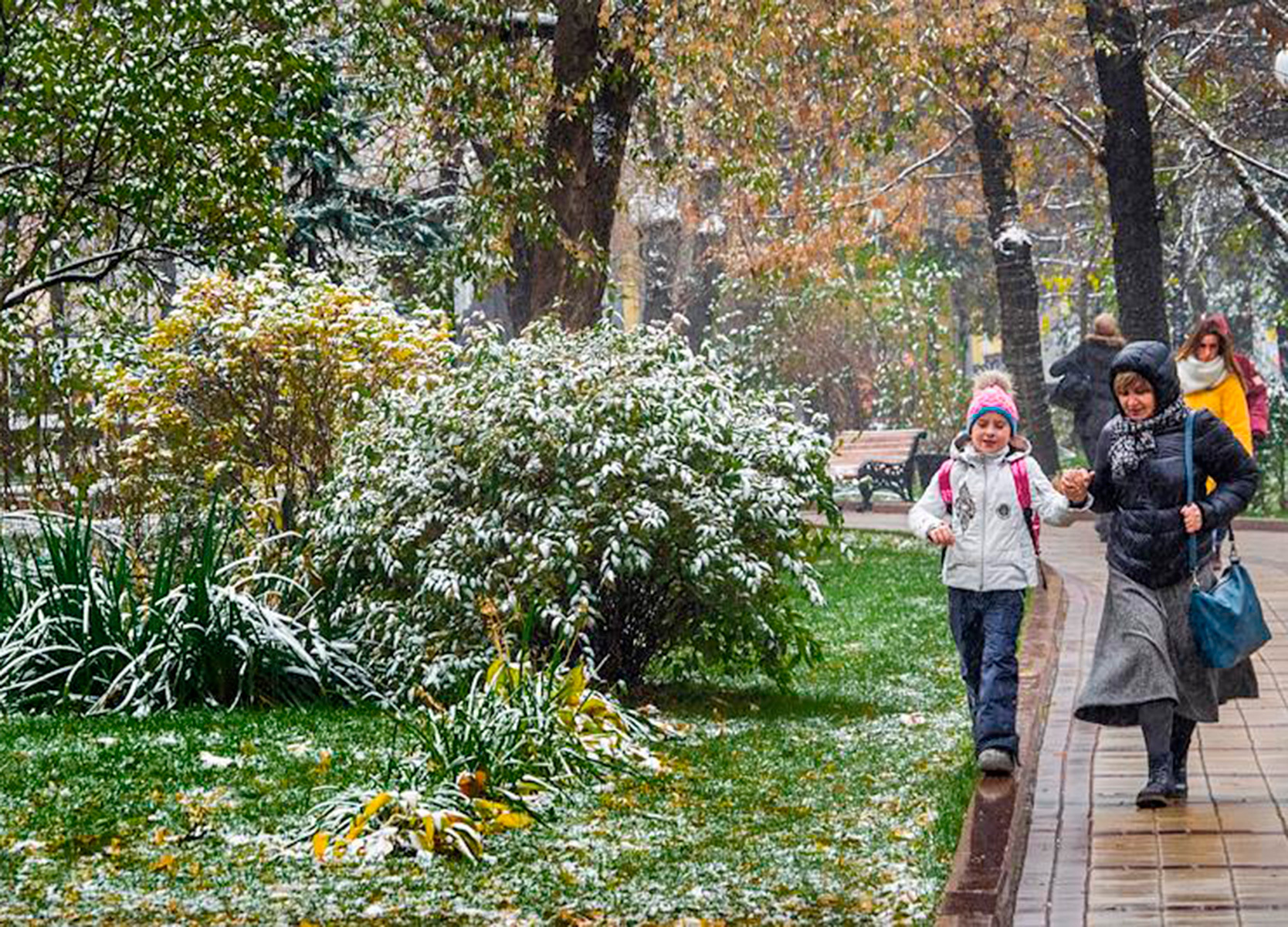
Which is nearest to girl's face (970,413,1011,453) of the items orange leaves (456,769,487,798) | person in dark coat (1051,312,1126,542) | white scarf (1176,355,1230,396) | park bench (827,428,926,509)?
orange leaves (456,769,487,798)

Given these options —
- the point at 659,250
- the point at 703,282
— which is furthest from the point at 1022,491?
the point at 659,250

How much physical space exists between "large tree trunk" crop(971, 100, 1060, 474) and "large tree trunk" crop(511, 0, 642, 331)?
10.1 metres

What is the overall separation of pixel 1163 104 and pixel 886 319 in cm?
1808

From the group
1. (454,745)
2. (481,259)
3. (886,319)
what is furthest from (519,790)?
(886,319)

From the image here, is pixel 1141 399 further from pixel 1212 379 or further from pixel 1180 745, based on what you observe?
pixel 1212 379

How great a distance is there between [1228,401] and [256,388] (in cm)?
609

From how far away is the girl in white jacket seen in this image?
28.0ft

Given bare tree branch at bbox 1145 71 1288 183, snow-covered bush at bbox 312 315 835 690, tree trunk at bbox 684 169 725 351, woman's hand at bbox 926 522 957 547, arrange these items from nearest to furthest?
woman's hand at bbox 926 522 957 547 < snow-covered bush at bbox 312 315 835 690 < bare tree branch at bbox 1145 71 1288 183 < tree trunk at bbox 684 169 725 351

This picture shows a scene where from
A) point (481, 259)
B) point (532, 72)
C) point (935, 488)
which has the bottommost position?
point (935, 488)

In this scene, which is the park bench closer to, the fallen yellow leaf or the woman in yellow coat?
the woman in yellow coat

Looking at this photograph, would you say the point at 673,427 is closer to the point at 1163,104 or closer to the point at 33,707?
the point at 33,707

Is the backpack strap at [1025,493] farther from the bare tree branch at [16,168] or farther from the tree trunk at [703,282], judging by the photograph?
the tree trunk at [703,282]

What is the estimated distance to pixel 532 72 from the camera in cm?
1834

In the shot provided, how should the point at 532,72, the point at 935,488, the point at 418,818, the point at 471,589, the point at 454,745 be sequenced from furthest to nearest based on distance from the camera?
the point at 532,72
the point at 471,589
the point at 935,488
the point at 454,745
the point at 418,818
